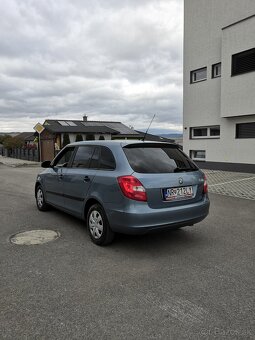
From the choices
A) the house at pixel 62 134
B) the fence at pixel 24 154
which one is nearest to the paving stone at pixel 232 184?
the house at pixel 62 134

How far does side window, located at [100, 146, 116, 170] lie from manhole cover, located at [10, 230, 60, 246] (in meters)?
1.51

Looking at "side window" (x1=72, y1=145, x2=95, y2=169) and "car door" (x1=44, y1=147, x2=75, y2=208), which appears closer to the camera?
"side window" (x1=72, y1=145, x2=95, y2=169)

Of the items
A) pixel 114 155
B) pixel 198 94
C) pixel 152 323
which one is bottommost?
pixel 152 323

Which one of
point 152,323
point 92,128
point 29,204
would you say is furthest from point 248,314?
point 92,128

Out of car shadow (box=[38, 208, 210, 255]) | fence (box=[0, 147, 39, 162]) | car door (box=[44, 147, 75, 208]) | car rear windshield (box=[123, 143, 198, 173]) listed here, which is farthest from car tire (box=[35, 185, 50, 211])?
fence (box=[0, 147, 39, 162])

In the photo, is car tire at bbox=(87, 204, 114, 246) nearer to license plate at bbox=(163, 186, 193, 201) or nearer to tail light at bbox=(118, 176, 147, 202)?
tail light at bbox=(118, 176, 147, 202)

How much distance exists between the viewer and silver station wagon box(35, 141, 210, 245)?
14.1 ft

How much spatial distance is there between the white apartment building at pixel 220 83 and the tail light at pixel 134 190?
10.7 m

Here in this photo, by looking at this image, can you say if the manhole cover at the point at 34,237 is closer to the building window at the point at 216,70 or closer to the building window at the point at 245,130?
the building window at the point at 245,130

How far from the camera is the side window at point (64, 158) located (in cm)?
611

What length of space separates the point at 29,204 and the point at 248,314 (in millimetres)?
6437

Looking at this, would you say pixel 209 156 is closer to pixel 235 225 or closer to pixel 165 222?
pixel 235 225

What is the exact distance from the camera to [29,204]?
8.16m

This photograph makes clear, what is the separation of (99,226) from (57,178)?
5.99ft
